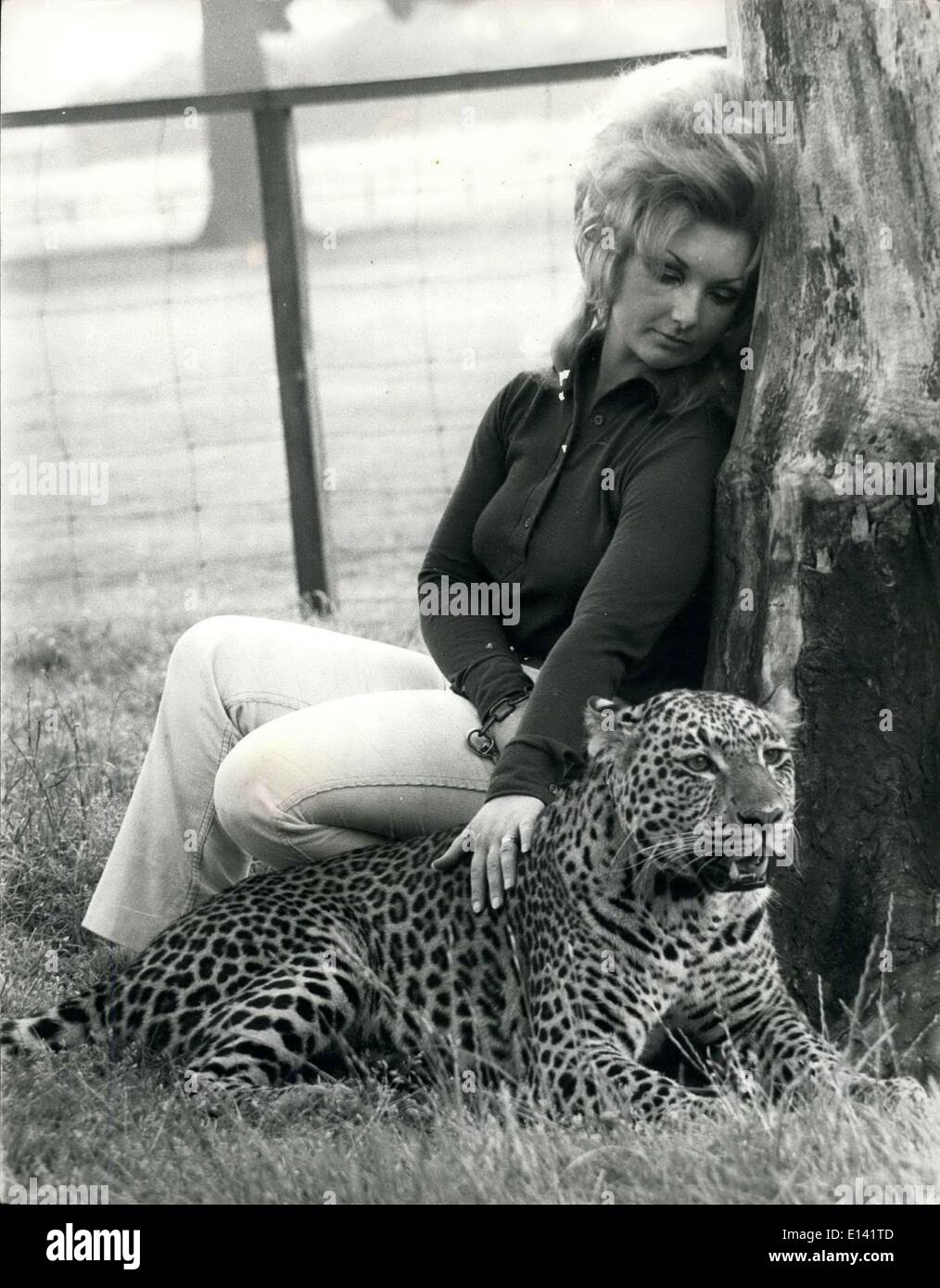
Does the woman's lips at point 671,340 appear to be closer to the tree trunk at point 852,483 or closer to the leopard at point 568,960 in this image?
the tree trunk at point 852,483

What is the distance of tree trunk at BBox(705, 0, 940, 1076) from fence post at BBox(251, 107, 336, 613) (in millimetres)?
3840

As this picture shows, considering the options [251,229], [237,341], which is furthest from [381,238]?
[251,229]

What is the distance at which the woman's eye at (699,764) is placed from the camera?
369 centimetres

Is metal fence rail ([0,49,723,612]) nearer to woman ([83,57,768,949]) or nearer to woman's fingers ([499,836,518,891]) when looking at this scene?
woman ([83,57,768,949])

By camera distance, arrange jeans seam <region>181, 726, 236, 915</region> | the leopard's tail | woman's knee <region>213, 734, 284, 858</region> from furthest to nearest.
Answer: jeans seam <region>181, 726, 236, 915</region>, woman's knee <region>213, 734, 284, 858</region>, the leopard's tail

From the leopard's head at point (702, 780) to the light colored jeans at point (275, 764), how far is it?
46 centimetres

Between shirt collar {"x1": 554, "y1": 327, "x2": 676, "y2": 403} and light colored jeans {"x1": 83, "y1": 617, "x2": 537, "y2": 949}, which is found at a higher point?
shirt collar {"x1": 554, "y1": 327, "x2": 676, "y2": 403}

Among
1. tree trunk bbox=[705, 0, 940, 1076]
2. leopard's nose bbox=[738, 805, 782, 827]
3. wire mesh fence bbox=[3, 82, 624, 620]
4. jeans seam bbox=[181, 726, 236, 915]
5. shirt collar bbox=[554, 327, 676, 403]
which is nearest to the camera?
leopard's nose bbox=[738, 805, 782, 827]

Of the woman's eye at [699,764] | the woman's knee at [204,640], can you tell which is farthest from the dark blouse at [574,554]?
the woman's knee at [204,640]

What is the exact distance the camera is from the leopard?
3652 mm

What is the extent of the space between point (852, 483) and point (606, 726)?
808 millimetres

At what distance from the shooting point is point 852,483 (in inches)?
144

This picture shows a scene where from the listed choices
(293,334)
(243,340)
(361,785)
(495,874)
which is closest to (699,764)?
(495,874)

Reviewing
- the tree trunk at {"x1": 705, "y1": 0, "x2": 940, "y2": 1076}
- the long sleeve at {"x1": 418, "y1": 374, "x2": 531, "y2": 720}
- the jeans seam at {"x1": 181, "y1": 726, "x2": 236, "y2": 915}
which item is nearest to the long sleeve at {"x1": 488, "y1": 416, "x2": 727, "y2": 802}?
the tree trunk at {"x1": 705, "y1": 0, "x2": 940, "y2": 1076}
